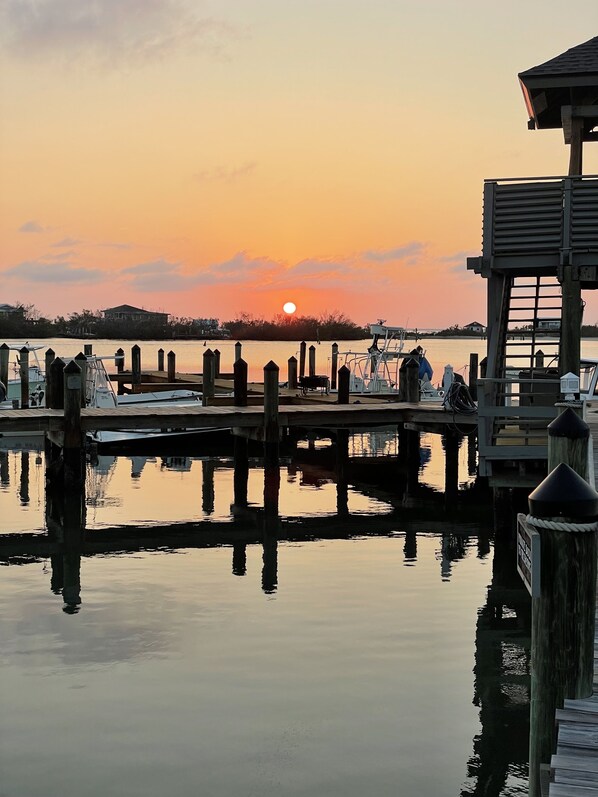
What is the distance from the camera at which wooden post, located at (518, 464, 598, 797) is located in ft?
20.6

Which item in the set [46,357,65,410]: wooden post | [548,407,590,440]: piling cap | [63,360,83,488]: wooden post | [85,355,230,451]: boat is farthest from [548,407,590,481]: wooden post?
[85,355,230,451]: boat

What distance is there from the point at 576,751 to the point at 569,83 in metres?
13.2

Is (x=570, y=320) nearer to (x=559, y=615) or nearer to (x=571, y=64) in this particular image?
(x=571, y=64)

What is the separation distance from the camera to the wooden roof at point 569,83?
16328 millimetres

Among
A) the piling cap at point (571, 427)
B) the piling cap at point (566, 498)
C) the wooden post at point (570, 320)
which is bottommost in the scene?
the piling cap at point (566, 498)

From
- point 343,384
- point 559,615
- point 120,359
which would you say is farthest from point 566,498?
point 120,359

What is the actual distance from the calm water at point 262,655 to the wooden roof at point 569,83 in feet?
25.6

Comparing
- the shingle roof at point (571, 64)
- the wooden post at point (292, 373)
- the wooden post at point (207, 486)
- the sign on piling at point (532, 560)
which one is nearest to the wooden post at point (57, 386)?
the wooden post at point (207, 486)

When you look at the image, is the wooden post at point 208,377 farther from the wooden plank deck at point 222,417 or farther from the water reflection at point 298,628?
the water reflection at point 298,628

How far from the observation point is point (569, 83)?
644 inches

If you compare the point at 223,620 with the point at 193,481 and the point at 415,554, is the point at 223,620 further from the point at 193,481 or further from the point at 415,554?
the point at 193,481

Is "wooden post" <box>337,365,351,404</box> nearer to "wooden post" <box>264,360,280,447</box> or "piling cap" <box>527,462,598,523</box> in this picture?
"wooden post" <box>264,360,280,447</box>

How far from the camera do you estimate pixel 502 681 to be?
10.4m

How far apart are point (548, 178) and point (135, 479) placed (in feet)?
41.7
